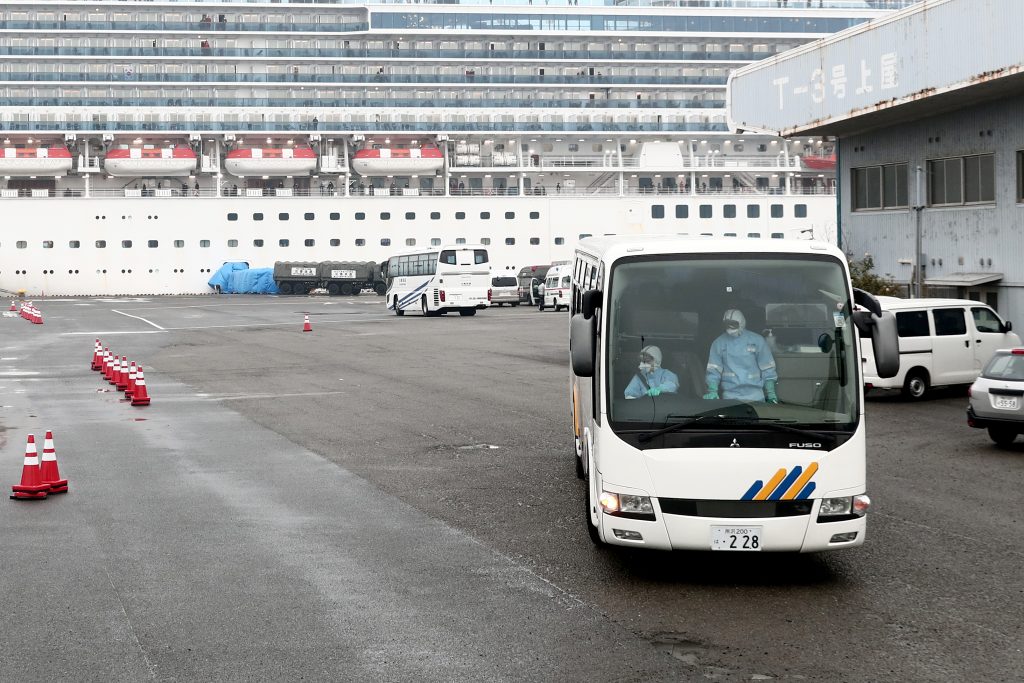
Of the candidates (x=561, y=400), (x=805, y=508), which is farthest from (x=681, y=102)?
(x=805, y=508)

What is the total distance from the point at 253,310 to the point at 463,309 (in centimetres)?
920

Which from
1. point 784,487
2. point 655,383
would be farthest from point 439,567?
point 784,487

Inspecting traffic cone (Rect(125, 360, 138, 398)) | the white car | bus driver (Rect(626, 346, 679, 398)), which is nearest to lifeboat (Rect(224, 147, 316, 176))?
traffic cone (Rect(125, 360, 138, 398))

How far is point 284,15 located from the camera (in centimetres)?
7369

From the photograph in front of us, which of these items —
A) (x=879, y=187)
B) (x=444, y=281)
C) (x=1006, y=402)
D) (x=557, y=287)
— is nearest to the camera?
(x=1006, y=402)

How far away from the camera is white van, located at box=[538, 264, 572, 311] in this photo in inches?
1980

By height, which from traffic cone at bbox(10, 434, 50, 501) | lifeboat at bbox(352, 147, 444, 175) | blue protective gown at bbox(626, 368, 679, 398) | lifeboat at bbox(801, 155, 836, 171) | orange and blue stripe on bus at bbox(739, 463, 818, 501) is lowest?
traffic cone at bbox(10, 434, 50, 501)

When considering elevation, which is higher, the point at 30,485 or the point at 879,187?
the point at 879,187

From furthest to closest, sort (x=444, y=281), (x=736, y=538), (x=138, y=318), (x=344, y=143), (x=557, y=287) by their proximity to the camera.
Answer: (x=344, y=143) → (x=557, y=287) → (x=444, y=281) → (x=138, y=318) → (x=736, y=538)

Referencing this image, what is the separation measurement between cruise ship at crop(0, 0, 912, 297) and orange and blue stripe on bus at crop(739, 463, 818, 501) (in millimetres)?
63055

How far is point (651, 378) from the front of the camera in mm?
8828

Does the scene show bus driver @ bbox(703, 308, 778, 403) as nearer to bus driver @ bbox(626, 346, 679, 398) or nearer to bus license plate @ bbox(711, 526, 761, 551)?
bus driver @ bbox(626, 346, 679, 398)

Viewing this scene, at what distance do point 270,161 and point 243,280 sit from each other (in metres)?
6.98

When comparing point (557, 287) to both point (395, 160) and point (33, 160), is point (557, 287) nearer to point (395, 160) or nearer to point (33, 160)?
point (395, 160)
